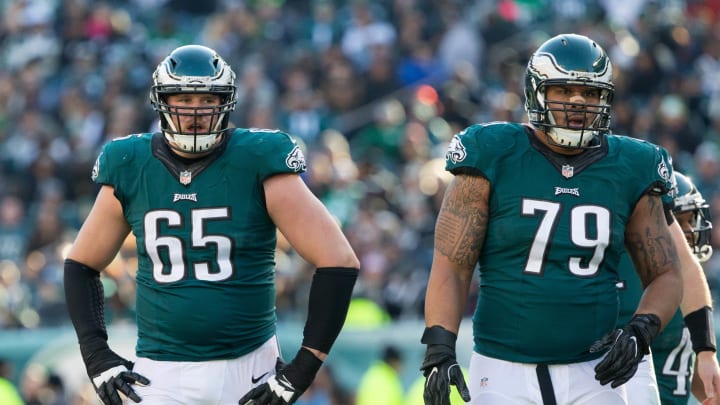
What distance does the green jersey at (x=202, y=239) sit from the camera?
517 centimetres

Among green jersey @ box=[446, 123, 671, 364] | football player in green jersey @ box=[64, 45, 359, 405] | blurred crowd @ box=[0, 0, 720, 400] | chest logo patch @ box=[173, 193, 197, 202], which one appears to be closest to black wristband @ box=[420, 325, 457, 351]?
green jersey @ box=[446, 123, 671, 364]

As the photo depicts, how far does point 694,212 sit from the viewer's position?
20.8 ft

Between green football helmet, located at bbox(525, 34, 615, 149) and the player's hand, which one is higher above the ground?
green football helmet, located at bbox(525, 34, 615, 149)

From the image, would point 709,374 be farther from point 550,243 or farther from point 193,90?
point 193,90

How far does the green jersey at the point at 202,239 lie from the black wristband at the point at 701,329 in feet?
5.95

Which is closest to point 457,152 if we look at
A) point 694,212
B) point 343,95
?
point 694,212

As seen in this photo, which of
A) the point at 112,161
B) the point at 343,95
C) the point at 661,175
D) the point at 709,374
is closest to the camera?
the point at 661,175

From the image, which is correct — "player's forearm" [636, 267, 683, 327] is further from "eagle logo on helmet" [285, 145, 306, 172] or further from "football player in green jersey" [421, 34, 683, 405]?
"eagle logo on helmet" [285, 145, 306, 172]

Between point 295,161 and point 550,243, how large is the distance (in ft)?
3.30

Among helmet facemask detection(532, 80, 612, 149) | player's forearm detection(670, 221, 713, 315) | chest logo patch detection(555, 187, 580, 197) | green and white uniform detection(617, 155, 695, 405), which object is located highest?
helmet facemask detection(532, 80, 612, 149)

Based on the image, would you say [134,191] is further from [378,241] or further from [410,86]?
[410,86]

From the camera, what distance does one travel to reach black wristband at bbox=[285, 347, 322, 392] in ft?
16.6

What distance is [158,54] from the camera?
1605 cm

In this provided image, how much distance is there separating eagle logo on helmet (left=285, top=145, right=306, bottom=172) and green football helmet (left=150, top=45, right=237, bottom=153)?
285 mm
